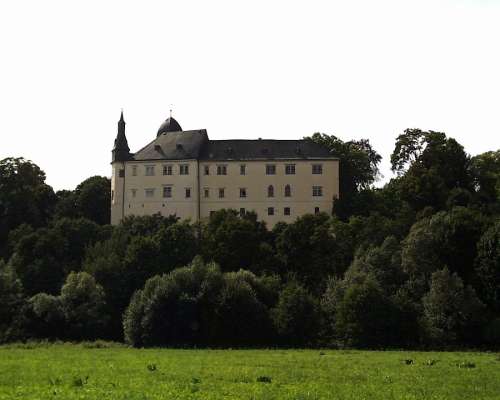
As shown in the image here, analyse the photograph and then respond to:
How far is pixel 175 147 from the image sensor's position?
331 ft

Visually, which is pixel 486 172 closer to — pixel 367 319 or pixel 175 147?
pixel 175 147

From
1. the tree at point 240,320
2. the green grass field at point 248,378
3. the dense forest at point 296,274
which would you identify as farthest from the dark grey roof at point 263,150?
the green grass field at point 248,378

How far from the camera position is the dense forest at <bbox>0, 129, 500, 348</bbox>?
53.1 metres

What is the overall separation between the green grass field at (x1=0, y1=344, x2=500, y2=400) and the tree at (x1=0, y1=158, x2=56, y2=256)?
61800mm

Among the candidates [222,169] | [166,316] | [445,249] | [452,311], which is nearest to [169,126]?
[222,169]

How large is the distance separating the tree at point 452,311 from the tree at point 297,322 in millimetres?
7183

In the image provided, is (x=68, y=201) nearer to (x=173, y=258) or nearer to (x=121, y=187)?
(x=121, y=187)

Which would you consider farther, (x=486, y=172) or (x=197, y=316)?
(x=486, y=172)

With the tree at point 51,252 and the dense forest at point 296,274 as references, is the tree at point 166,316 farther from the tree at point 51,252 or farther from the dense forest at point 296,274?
the tree at point 51,252

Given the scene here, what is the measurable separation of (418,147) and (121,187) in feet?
116

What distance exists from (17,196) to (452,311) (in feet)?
198

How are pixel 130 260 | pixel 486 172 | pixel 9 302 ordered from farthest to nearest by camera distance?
pixel 486 172, pixel 130 260, pixel 9 302

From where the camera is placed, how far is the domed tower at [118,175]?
98.4 metres

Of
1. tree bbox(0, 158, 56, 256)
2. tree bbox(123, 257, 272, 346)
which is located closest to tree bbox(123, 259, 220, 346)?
tree bbox(123, 257, 272, 346)
